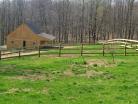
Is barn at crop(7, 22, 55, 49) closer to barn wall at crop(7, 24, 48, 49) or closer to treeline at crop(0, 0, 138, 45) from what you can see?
barn wall at crop(7, 24, 48, 49)

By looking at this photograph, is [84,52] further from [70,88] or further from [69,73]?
[70,88]

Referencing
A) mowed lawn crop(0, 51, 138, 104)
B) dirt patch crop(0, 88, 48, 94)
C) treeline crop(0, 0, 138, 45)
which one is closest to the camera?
mowed lawn crop(0, 51, 138, 104)

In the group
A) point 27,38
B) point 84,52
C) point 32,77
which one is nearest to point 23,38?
point 27,38

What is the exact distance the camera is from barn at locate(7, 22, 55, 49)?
59.6 meters

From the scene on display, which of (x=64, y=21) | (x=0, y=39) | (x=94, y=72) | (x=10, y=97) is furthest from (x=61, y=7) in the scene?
(x=10, y=97)

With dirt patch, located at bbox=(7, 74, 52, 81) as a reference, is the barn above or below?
above

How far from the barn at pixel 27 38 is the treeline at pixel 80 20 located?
17497 mm

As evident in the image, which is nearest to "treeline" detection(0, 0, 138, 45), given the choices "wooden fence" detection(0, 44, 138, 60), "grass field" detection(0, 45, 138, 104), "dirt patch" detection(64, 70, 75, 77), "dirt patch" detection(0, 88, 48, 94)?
"wooden fence" detection(0, 44, 138, 60)

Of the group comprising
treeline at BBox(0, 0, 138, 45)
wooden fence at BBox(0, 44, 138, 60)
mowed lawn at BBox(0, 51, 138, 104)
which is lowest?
mowed lawn at BBox(0, 51, 138, 104)

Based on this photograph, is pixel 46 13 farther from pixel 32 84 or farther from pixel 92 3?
pixel 32 84

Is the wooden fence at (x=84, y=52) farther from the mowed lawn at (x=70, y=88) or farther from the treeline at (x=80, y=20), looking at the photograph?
the treeline at (x=80, y=20)

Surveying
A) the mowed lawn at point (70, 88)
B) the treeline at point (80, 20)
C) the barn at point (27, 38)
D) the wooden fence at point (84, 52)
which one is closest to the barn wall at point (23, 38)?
the barn at point (27, 38)

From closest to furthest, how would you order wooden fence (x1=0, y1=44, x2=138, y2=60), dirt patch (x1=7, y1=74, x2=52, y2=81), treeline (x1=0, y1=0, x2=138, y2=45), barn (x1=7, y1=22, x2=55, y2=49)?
dirt patch (x1=7, y1=74, x2=52, y2=81), wooden fence (x1=0, y1=44, x2=138, y2=60), barn (x1=7, y1=22, x2=55, y2=49), treeline (x1=0, y1=0, x2=138, y2=45)

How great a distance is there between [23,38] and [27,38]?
904 mm
